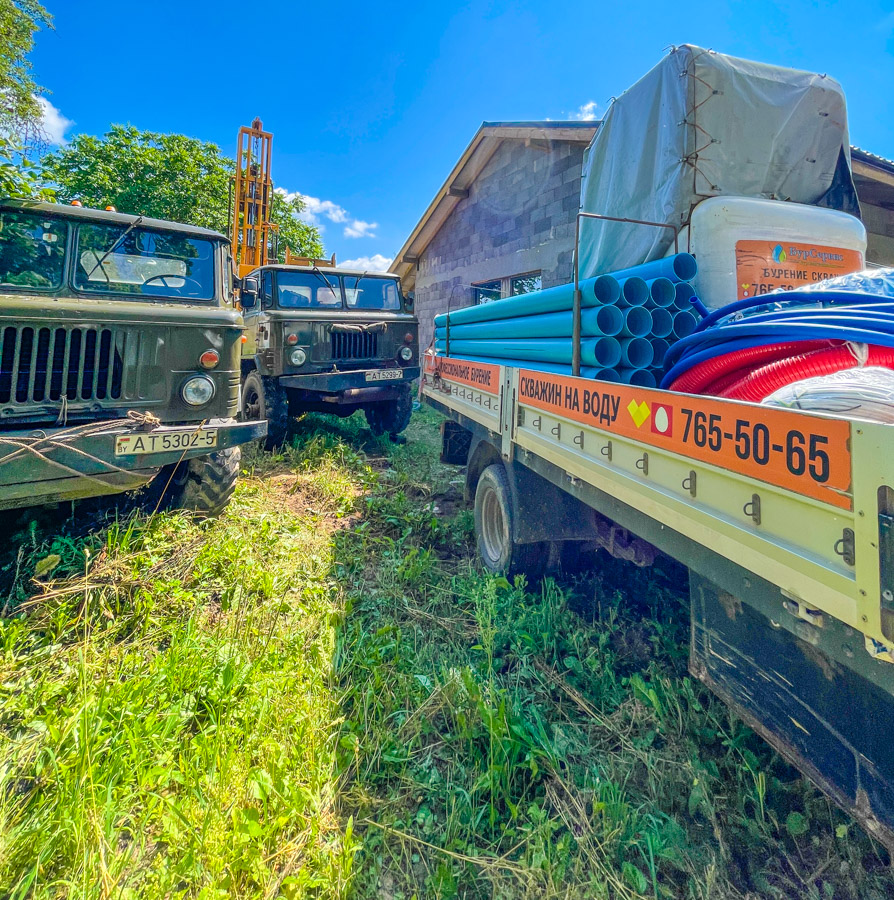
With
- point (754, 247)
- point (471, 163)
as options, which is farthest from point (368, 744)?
point (471, 163)

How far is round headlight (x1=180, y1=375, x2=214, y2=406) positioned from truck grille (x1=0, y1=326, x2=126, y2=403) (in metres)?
0.34

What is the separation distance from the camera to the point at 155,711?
1856 mm

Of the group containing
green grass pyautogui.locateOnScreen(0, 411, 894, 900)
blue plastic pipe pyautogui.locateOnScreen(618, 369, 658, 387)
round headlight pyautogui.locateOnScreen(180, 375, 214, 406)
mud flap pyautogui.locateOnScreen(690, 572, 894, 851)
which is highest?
round headlight pyautogui.locateOnScreen(180, 375, 214, 406)

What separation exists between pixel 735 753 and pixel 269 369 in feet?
17.2

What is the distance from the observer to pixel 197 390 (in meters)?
3.16

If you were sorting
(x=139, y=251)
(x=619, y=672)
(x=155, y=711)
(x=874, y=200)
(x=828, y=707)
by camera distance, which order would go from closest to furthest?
(x=828, y=707) → (x=155, y=711) → (x=619, y=672) → (x=139, y=251) → (x=874, y=200)

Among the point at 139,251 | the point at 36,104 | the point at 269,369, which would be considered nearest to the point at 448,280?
the point at 269,369

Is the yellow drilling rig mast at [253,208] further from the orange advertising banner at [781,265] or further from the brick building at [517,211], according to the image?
the orange advertising banner at [781,265]

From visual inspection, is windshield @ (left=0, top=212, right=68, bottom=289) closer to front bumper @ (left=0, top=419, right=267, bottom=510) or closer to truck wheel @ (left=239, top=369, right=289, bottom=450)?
front bumper @ (left=0, top=419, right=267, bottom=510)

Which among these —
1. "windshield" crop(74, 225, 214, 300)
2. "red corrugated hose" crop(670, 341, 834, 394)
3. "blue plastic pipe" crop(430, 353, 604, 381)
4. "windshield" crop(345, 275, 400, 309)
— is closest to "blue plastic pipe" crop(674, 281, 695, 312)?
"blue plastic pipe" crop(430, 353, 604, 381)

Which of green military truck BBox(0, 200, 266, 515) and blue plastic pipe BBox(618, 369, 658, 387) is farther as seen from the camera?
green military truck BBox(0, 200, 266, 515)

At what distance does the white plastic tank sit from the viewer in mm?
2596

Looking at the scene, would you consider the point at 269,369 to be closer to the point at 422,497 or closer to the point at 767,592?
the point at 422,497

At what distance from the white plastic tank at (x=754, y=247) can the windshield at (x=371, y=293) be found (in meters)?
4.31
